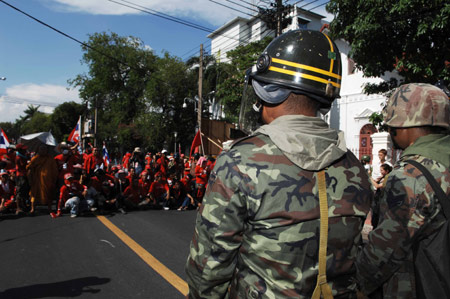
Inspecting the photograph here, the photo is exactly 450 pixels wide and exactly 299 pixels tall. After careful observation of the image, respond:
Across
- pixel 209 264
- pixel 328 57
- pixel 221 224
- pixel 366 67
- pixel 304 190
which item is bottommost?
pixel 209 264

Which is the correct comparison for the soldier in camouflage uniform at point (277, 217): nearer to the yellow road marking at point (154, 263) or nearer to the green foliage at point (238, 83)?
the yellow road marking at point (154, 263)

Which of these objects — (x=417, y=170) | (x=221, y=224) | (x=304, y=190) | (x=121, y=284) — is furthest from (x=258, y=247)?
(x=121, y=284)

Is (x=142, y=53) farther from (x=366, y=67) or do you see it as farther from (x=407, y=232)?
(x=407, y=232)

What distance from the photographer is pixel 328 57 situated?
144 centimetres

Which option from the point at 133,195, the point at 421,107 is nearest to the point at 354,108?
the point at 133,195

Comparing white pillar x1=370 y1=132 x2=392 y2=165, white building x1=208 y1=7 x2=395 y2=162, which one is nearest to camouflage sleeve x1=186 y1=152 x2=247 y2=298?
white pillar x1=370 y1=132 x2=392 y2=165

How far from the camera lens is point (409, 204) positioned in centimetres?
158

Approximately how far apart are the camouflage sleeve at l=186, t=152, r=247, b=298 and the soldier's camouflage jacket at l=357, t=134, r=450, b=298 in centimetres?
68

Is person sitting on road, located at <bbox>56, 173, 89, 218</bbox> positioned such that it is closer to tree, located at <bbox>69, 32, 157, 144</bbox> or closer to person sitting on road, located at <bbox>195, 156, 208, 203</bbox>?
person sitting on road, located at <bbox>195, 156, 208, 203</bbox>

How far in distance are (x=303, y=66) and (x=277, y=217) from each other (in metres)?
0.63

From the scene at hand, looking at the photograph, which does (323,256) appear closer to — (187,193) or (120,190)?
(120,190)

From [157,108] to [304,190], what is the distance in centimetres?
3630

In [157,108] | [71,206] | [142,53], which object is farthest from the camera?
[142,53]

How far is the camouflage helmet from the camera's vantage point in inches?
69.3
